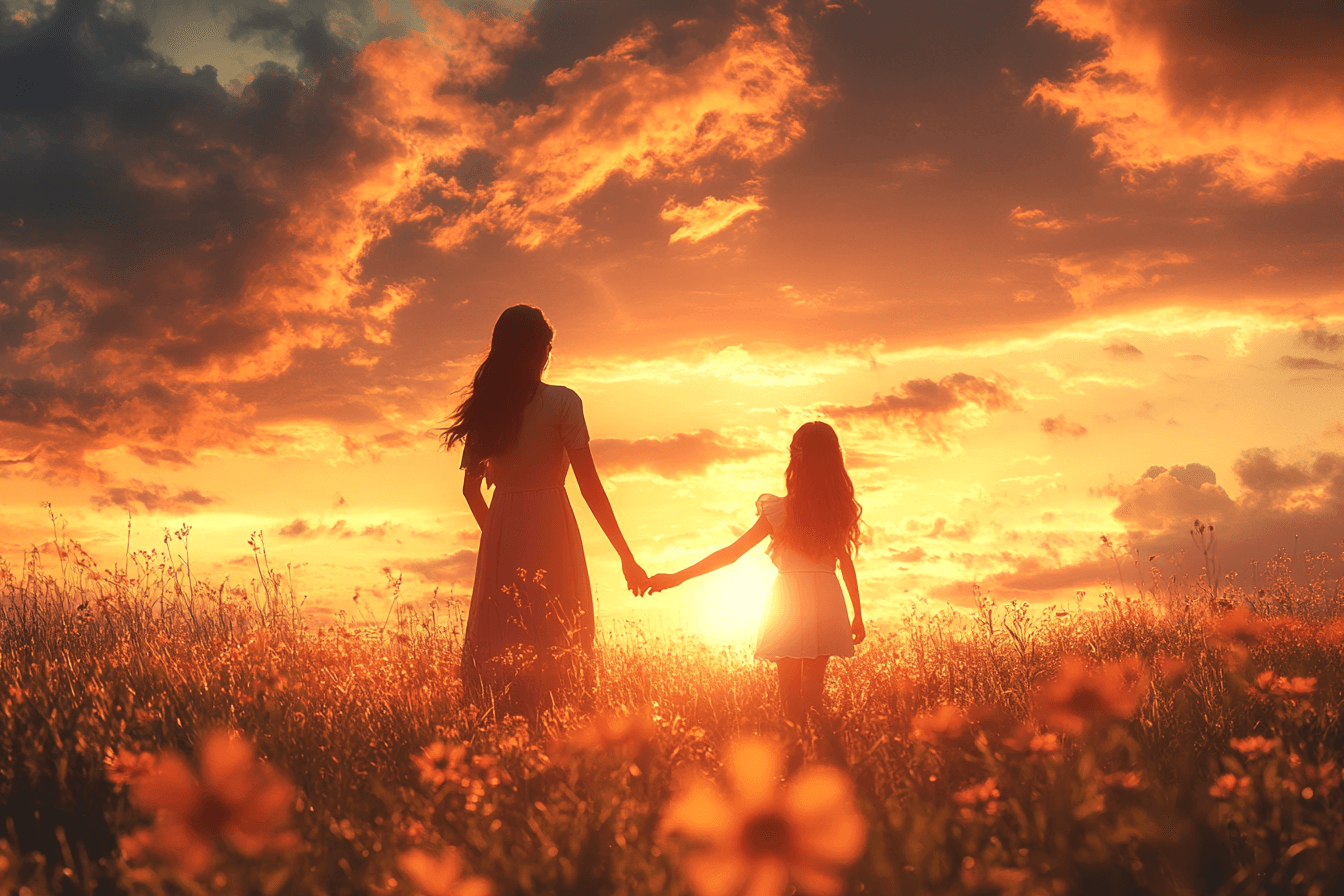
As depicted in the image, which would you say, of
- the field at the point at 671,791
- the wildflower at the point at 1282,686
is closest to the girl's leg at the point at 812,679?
the field at the point at 671,791

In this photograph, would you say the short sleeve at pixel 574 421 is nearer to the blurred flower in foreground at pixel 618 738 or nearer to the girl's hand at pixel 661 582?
the girl's hand at pixel 661 582

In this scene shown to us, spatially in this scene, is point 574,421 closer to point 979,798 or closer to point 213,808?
point 979,798

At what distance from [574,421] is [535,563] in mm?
796

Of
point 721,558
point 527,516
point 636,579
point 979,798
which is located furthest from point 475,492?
point 979,798

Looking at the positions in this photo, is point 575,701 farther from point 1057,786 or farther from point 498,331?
point 1057,786

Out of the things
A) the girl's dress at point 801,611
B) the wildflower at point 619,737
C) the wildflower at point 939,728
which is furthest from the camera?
the girl's dress at point 801,611

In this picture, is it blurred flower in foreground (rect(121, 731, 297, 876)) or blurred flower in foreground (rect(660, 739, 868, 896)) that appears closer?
blurred flower in foreground (rect(660, 739, 868, 896))

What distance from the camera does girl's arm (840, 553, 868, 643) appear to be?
534 centimetres

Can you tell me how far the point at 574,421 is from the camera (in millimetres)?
4777

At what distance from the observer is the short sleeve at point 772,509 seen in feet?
18.3

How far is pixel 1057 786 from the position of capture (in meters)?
1.64

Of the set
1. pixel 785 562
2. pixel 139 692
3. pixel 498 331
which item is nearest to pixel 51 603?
pixel 139 692

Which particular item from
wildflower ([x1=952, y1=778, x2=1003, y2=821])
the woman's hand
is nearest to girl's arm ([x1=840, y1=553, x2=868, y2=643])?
the woman's hand

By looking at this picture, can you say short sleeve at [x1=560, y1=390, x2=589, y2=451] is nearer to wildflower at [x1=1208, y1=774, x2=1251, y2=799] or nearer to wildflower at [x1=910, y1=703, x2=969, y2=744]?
wildflower at [x1=910, y1=703, x2=969, y2=744]
